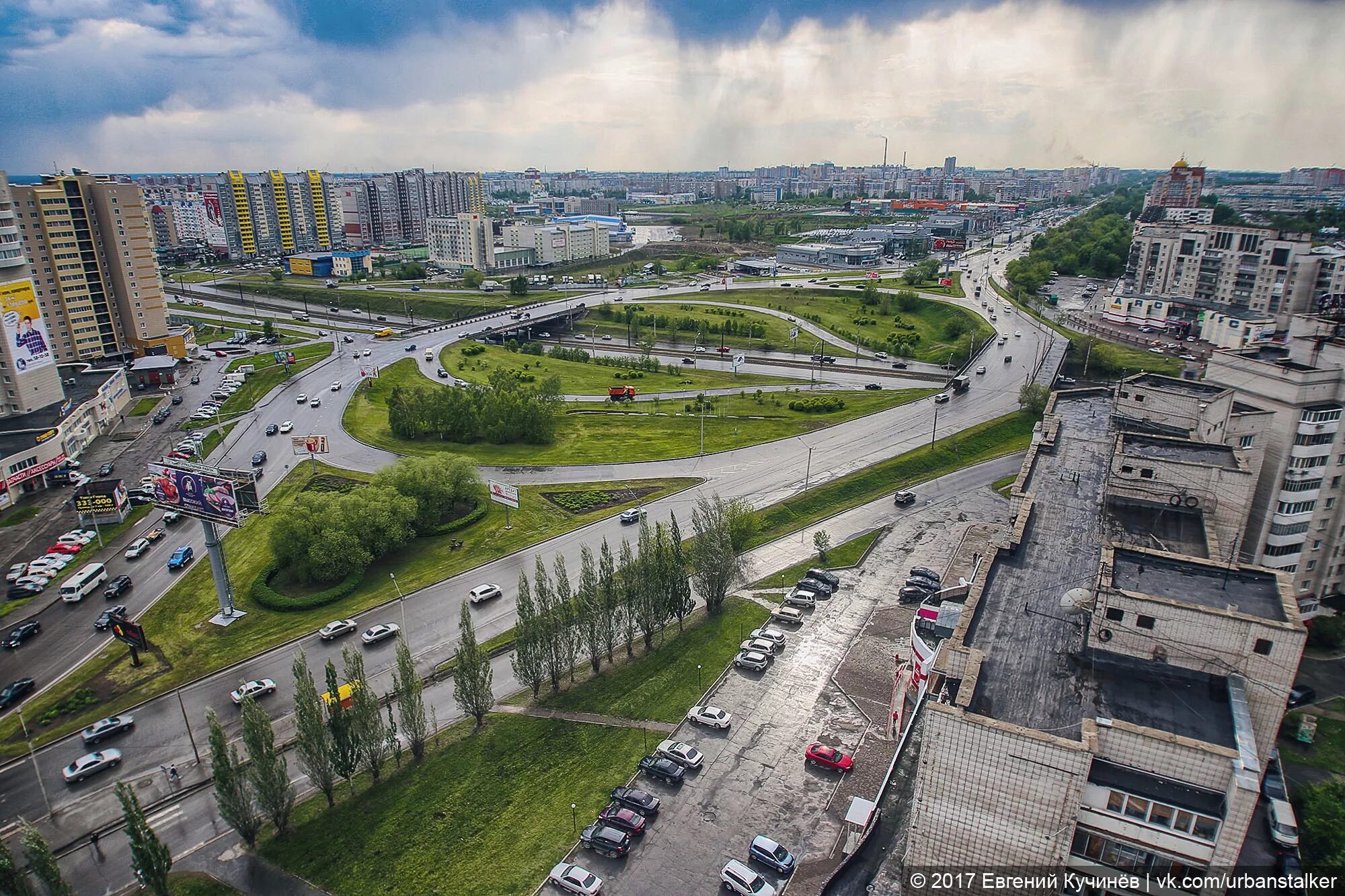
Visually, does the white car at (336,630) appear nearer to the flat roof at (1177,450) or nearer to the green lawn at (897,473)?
the green lawn at (897,473)

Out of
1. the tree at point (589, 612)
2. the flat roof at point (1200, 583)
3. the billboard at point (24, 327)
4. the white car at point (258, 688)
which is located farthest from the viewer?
the billboard at point (24, 327)

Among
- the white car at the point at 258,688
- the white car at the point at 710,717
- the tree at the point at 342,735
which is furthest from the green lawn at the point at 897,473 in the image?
the white car at the point at 258,688

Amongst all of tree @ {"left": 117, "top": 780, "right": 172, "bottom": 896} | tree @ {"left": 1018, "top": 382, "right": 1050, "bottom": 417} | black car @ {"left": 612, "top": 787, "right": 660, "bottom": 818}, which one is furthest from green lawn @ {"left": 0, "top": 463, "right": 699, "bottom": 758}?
tree @ {"left": 1018, "top": 382, "right": 1050, "bottom": 417}

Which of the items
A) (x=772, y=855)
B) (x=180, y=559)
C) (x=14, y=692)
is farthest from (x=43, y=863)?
(x=180, y=559)

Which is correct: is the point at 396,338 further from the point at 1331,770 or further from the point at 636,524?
the point at 1331,770

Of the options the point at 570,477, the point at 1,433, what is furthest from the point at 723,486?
the point at 1,433

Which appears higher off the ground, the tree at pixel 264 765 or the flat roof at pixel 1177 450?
the flat roof at pixel 1177 450
